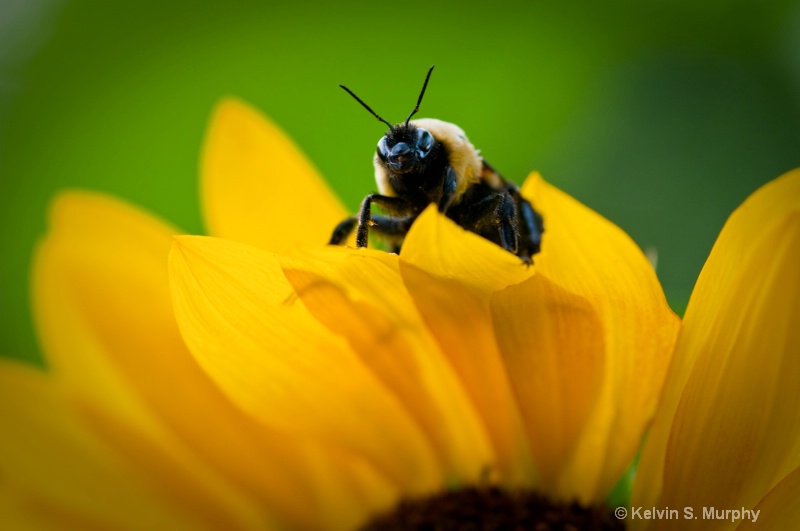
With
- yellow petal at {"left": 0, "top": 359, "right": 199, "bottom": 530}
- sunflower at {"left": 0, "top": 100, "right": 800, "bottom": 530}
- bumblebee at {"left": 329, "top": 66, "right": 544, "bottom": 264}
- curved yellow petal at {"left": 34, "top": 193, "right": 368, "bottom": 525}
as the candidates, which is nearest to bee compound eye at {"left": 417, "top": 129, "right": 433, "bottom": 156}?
bumblebee at {"left": 329, "top": 66, "right": 544, "bottom": 264}

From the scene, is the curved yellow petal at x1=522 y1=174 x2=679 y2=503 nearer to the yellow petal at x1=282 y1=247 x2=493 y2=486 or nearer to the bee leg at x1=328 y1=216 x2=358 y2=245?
the yellow petal at x1=282 y1=247 x2=493 y2=486

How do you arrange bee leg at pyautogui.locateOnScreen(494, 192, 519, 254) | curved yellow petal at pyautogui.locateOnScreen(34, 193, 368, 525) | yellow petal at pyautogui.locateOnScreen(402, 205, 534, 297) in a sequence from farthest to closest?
curved yellow petal at pyautogui.locateOnScreen(34, 193, 368, 525) < bee leg at pyautogui.locateOnScreen(494, 192, 519, 254) < yellow petal at pyautogui.locateOnScreen(402, 205, 534, 297)

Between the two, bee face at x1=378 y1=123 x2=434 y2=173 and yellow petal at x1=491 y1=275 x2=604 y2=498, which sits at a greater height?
bee face at x1=378 y1=123 x2=434 y2=173

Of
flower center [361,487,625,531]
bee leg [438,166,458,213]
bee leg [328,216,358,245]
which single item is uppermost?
bee leg [438,166,458,213]

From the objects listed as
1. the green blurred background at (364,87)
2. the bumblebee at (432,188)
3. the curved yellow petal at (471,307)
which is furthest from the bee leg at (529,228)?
the green blurred background at (364,87)

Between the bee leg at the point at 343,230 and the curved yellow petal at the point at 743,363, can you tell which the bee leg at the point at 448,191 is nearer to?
the bee leg at the point at 343,230

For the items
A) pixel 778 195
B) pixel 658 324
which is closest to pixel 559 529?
pixel 658 324
